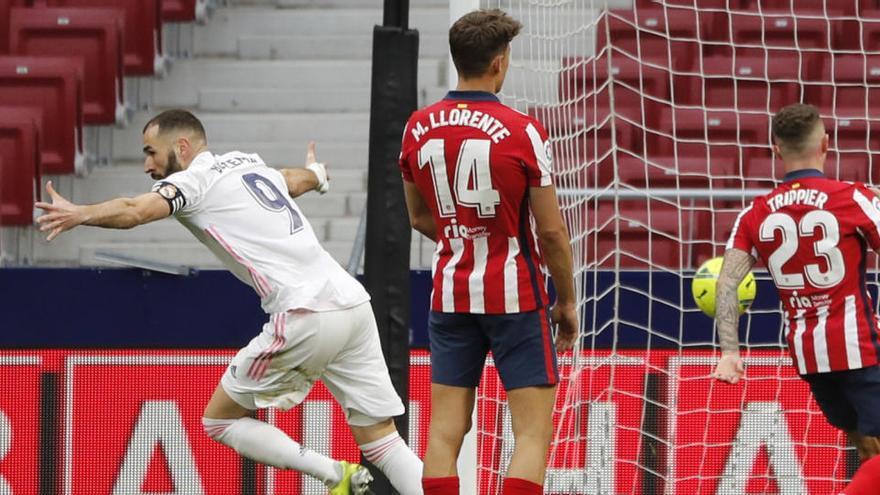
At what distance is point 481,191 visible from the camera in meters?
4.30

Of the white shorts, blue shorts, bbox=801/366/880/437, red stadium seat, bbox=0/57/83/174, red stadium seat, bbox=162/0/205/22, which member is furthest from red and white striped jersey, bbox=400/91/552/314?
red stadium seat, bbox=162/0/205/22

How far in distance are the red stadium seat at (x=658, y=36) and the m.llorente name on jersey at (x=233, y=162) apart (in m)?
4.28

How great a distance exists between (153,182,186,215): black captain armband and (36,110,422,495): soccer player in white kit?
0.06 meters

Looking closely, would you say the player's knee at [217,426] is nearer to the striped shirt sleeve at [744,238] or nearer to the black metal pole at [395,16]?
the black metal pole at [395,16]

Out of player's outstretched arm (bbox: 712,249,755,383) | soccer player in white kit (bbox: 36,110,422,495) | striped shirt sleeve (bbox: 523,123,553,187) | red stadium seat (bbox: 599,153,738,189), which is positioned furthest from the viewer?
red stadium seat (bbox: 599,153,738,189)

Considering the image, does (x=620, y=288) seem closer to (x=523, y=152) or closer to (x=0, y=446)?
(x=523, y=152)

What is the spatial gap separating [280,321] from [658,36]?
15.9 ft

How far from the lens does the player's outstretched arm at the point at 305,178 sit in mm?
5520

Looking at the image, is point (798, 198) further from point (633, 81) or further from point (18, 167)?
point (18, 167)

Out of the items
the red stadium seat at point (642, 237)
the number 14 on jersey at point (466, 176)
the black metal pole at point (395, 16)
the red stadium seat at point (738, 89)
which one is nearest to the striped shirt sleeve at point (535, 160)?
the number 14 on jersey at point (466, 176)

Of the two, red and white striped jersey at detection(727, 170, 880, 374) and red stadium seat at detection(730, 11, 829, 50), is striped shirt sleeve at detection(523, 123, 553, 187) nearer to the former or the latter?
red and white striped jersey at detection(727, 170, 880, 374)

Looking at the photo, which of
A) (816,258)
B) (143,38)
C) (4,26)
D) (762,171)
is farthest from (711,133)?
(4,26)

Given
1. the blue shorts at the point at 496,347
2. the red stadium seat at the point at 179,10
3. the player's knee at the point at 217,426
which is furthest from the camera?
the red stadium seat at the point at 179,10

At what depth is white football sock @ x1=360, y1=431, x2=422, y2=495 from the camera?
5211 mm
